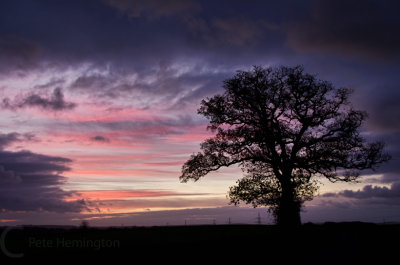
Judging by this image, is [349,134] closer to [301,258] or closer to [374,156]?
[374,156]

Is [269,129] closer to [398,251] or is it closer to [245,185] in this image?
[245,185]

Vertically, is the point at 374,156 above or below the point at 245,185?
above

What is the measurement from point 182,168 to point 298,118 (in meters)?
11.7

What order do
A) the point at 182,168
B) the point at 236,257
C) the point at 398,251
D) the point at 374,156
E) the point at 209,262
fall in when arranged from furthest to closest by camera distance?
the point at 182,168 → the point at 374,156 → the point at 398,251 → the point at 236,257 → the point at 209,262

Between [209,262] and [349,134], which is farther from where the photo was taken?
[349,134]

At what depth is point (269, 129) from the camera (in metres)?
31.0

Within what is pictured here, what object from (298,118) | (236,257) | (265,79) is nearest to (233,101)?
(265,79)

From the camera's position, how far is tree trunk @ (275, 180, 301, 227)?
2998cm

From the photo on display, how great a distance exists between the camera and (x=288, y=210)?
2998cm

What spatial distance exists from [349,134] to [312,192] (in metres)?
6.23

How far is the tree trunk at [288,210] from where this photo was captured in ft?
98.4

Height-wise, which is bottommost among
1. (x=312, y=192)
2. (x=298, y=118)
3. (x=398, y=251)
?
(x=398, y=251)

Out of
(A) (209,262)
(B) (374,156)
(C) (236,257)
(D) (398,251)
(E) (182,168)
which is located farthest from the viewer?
(E) (182,168)

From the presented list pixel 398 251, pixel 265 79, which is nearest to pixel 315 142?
pixel 265 79
